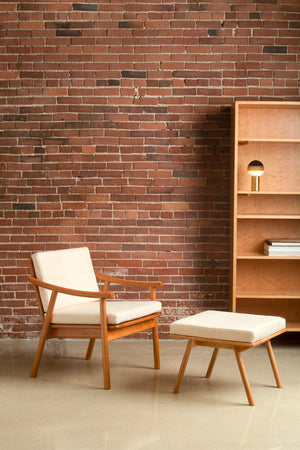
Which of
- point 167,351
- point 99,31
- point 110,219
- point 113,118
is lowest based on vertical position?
point 167,351

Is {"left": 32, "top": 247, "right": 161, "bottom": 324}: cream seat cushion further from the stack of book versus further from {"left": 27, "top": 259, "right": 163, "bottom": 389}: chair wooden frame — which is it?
the stack of book

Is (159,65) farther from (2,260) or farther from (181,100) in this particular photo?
(2,260)

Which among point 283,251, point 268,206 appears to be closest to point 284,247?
point 283,251

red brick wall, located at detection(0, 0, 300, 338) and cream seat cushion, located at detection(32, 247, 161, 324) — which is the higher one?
red brick wall, located at detection(0, 0, 300, 338)

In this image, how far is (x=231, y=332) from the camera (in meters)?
3.11

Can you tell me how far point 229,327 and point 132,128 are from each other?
2.28 metres

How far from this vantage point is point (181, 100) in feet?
15.6

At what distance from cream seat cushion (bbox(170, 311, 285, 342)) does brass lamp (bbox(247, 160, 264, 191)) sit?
4.73 feet

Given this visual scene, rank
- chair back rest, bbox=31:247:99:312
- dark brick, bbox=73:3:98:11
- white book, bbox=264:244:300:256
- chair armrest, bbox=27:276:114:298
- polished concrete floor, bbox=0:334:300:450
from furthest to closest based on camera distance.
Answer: dark brick, bbox=73:3:98:11 → white book, bbox=264:244:300:256 → chair back rest, bbox=31:247:99:312 → chair armrest, bbox=27:276:114:298 → polished concrete floor, bbox=0:334:300:450

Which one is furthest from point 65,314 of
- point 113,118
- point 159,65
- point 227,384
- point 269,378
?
point 159,65

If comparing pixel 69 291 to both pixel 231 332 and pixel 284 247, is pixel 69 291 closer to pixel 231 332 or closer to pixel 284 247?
pixel 231 332

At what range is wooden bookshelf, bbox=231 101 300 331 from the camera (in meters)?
4.73

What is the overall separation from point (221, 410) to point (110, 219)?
221 centimetres

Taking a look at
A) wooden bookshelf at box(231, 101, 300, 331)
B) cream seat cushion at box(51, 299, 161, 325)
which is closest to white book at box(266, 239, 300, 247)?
wooden bookshelf at box(231, 101, 300, 331)
